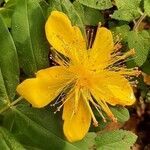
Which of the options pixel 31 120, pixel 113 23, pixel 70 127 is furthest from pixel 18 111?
pixel 113 23

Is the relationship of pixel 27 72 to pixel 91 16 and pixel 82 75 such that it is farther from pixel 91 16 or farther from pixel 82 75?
pixel 91 16

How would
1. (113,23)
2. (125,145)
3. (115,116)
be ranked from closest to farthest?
(115,116)
(125,145)
(113,23)

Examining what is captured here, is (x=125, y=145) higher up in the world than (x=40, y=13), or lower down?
lower down

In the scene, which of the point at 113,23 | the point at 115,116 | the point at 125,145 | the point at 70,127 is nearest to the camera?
the point at 70,127

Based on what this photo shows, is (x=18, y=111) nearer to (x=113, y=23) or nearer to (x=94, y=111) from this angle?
(x=94, y=111)

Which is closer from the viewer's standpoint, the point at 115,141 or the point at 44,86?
the point at 44,86

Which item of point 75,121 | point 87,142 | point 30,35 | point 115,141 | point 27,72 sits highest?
point 30,35

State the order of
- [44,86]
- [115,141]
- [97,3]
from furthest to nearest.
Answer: [115,141] → [97,3] → [44,86]

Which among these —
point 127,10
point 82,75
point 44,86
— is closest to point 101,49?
point 82,75
